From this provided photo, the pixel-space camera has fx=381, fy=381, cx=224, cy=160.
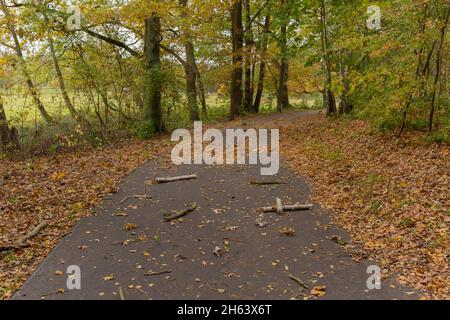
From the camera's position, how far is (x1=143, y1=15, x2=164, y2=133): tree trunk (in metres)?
15.9

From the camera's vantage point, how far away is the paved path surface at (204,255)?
5.20 meters

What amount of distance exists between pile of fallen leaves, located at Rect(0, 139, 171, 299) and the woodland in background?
2121 millimetres

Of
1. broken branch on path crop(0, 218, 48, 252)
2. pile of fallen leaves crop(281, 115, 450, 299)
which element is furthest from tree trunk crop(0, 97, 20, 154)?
pile of fallen leaves crop(281, 115, 450, 299)

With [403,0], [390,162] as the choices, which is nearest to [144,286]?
[390,162]

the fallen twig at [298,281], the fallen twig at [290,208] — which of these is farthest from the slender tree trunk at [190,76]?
the fallen twig at [298,281]

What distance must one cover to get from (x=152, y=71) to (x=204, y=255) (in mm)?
11198

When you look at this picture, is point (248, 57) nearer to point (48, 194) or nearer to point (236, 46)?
point (236, 46)

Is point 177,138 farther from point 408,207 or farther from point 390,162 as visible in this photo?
point 408,207

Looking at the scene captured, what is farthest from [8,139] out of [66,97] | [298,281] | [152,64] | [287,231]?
[298,281]

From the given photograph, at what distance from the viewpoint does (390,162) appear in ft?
30.5

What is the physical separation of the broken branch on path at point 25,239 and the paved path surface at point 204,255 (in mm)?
628

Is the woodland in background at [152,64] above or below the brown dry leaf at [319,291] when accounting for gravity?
above

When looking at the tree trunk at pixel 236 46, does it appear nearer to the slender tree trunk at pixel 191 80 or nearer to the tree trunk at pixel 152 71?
the slender tree trunk at pixel 191 80

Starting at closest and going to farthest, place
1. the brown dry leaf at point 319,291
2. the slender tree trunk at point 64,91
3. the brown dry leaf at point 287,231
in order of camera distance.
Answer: the brown dry leaf at point 319,291, the brown dry leaf at point 287,231, the slender tree trunk at point 64,91
